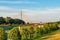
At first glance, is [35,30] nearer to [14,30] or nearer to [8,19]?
[14,30]

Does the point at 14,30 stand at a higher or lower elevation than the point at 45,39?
higher

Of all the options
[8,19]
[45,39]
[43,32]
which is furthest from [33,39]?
[8,19]

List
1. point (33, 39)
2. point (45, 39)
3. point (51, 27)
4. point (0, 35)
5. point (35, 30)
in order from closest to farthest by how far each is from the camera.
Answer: point (0, 35) → point (33, 39) → point (45, 39) → point (35, 30) → point (51, 27)

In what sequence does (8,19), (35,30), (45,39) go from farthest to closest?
1. (8,19)
2. (35,30)
3. (45,39)

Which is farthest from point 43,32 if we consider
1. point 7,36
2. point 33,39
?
point 7,36

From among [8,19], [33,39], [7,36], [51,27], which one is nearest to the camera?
[7,36]

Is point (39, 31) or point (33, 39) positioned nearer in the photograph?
point (33, 39)

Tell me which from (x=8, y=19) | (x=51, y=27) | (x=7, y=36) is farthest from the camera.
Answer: (x=8, y=19)

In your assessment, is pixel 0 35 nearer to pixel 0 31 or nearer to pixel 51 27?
pixel 0 31

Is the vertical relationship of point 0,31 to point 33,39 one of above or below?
above

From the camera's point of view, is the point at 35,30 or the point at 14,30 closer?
the point at 14,30
